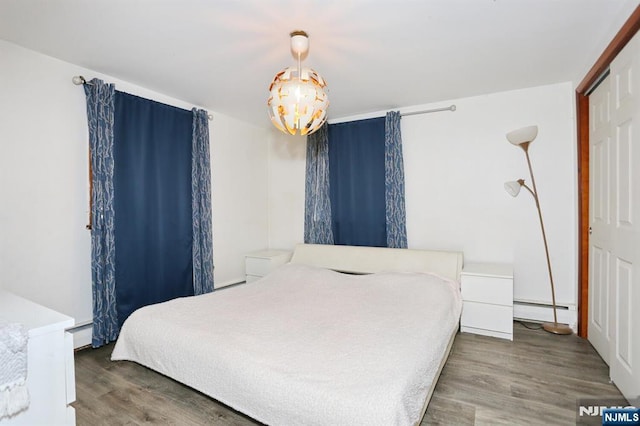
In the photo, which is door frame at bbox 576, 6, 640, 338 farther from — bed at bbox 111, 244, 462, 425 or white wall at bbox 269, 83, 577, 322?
bed at bbox 111, 244, 462, 425

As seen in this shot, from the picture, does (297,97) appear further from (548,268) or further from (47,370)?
(548,268)

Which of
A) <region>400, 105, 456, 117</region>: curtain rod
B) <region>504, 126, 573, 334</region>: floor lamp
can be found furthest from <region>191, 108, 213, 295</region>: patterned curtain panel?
<region>504, 126, 573, 334</region>: floor lamp

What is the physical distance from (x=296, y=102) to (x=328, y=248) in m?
2.23

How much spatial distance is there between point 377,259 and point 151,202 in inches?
96.2

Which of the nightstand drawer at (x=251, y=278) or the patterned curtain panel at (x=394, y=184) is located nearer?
the patterned curtain panel at (x=394, y=184)

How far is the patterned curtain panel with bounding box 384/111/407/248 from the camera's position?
3783 millimetres

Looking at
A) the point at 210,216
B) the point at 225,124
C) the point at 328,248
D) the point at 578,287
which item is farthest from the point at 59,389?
the point at 578,287

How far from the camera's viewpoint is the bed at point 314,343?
143cm

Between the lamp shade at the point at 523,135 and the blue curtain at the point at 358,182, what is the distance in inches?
53.5

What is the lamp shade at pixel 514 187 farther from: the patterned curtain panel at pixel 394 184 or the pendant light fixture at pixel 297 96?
the pendant light fixture at pixel 297 96

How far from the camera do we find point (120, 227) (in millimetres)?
2928

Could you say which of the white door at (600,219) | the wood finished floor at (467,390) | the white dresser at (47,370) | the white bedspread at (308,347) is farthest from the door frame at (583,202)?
the white dresser at (47,370)

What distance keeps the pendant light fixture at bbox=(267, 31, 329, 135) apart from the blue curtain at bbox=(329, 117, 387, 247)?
1.81 m

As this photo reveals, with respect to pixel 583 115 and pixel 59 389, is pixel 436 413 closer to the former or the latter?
pixel 59 389
